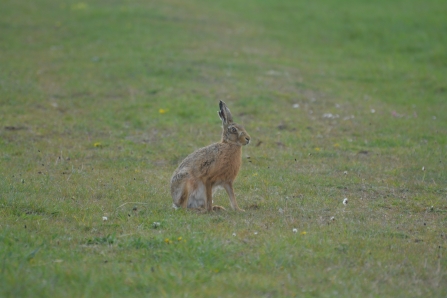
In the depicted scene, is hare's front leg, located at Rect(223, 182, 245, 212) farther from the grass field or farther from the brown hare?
the grass field

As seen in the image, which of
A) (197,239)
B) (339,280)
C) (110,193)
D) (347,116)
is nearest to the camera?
(339,280)

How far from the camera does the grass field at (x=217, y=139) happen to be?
6637 millimetres

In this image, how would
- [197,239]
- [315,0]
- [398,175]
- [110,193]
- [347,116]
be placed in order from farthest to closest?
[315,0] < [347,116] < [398,175] < [110,193] < [197,239]

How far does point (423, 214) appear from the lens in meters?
9.05

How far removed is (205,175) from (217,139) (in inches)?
166

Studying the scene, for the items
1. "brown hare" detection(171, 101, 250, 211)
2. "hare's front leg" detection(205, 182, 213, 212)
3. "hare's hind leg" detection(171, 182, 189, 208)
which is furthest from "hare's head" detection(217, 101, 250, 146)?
"hare's hind leg" detection(171, 182, 189, 208)

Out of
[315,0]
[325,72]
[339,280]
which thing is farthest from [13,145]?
[315,0]

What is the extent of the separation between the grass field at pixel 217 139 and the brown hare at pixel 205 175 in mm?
331

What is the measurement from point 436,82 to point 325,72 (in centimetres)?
349

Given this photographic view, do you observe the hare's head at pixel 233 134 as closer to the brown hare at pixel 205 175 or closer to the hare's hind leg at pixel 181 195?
the brown hare at pixel 205 175

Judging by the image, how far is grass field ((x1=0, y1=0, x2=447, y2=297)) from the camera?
6.64 metres

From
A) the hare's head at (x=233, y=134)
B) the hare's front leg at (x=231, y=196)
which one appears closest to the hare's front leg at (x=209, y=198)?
the hare's front leg at (x=231, y=196)

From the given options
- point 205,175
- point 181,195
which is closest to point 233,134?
point 205,175

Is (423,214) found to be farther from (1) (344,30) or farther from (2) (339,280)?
(1) (344,30)
